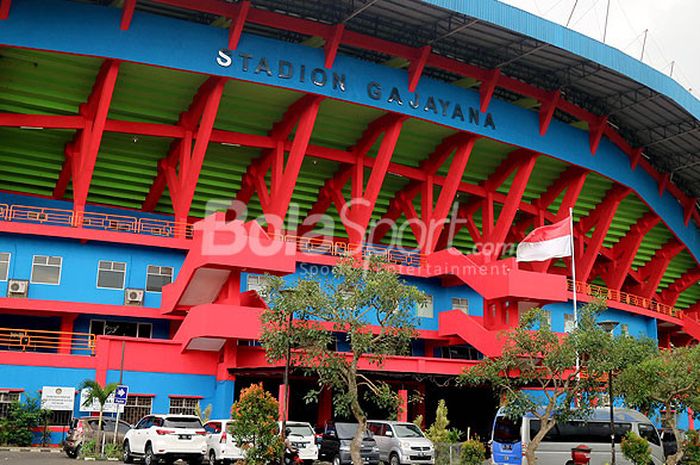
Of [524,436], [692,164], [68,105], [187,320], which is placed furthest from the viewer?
[692,164]

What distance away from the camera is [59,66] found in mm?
41812

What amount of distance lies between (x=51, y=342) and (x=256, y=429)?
66.8 ft

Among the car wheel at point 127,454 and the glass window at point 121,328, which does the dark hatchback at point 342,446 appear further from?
the glass window at point 121,328

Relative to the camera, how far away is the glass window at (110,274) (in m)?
42.9

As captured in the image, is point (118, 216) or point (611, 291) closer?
A: point (118, 216)

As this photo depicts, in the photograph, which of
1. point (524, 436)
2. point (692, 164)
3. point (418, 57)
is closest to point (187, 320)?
point (524, 436)

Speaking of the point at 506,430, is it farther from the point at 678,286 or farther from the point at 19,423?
the point at 678,286

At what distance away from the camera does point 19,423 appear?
34.7 meters

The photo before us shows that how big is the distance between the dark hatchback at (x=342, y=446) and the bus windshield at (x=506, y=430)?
4.51 metres

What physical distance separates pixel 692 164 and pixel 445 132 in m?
21.8

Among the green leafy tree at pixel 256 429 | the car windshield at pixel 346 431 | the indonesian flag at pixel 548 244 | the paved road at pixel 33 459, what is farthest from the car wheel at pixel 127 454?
the indonesian flag at pixel 548 244

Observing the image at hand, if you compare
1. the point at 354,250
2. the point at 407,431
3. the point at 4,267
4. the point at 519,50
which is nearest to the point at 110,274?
the point at 4,267

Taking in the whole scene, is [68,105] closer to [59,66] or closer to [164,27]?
[59,66]

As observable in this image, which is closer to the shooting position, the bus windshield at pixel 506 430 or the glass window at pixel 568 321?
the bus windshield at pixel 506 430
